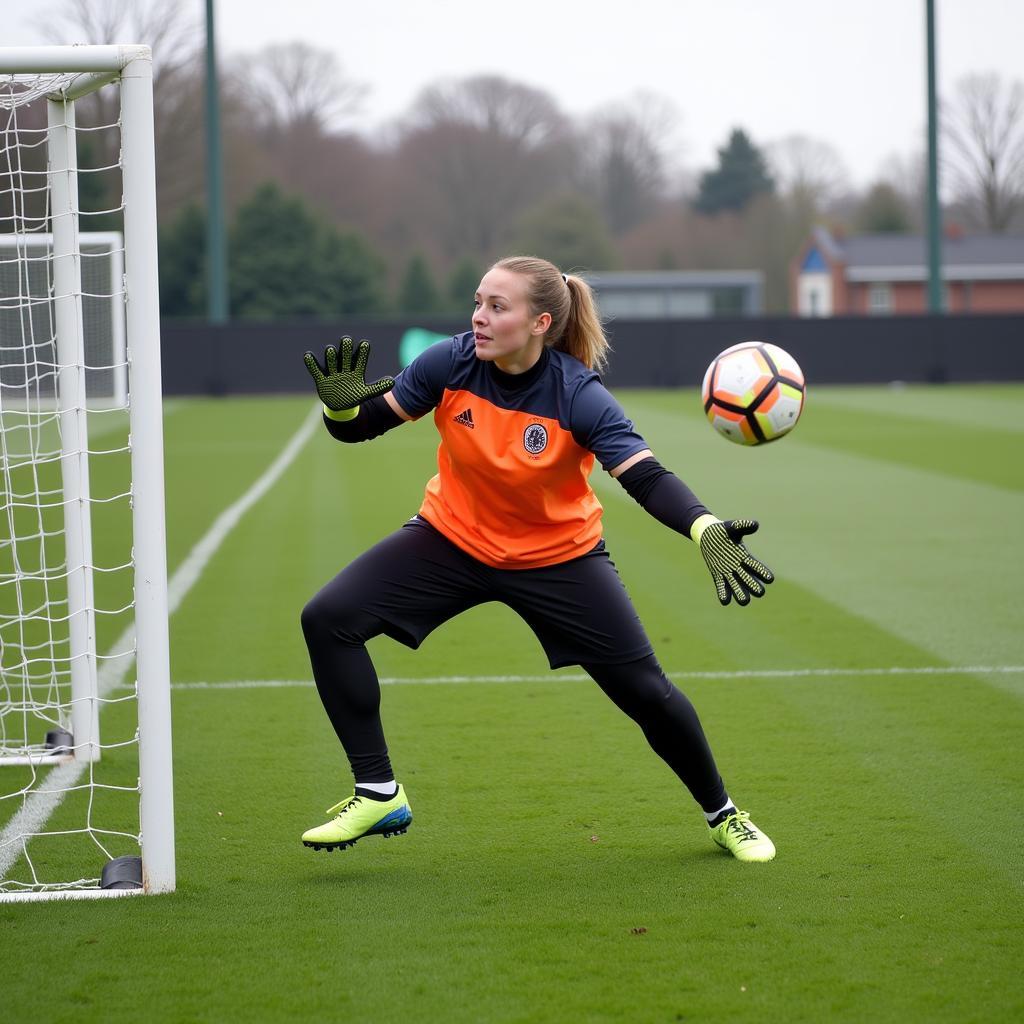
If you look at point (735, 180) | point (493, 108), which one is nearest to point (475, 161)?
point (493, 108)

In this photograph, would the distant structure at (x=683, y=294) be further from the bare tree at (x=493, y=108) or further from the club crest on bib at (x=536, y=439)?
the club crest on bib at (x=536, y=439)

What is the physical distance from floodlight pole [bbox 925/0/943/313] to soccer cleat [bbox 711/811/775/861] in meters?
31.0

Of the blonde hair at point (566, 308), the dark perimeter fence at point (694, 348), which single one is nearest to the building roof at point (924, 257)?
the dark perimeter fence at point (694, 348)

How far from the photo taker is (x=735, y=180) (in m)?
89.5

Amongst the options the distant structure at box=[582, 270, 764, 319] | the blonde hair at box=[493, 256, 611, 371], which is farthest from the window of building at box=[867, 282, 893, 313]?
the blonde hair at box=[493, 256, 611, 371]

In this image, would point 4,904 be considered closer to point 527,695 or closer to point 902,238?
point 527,695

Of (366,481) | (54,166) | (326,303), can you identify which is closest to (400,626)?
(54,166)

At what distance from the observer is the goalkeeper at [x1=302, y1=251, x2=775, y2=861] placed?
439 cm

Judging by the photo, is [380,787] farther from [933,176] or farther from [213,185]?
[933,176]

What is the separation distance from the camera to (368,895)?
4.34 meters

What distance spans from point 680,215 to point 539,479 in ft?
235

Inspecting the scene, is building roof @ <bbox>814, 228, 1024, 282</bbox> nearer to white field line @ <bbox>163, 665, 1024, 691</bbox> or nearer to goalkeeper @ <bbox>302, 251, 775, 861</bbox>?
white field line @ <bbox>163, 665, 1024, 691</bbox>

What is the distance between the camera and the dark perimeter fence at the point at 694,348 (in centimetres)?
3238

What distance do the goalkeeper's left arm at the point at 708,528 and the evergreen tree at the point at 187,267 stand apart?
4411cm
